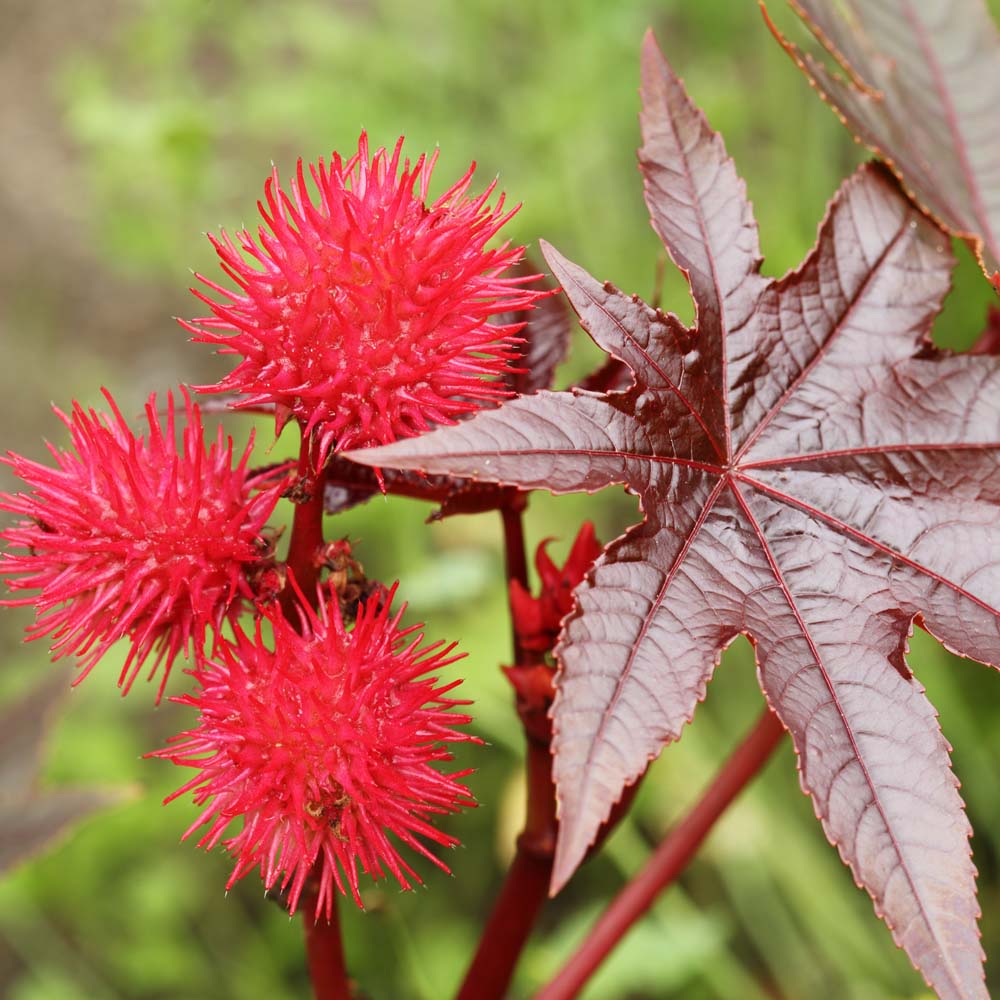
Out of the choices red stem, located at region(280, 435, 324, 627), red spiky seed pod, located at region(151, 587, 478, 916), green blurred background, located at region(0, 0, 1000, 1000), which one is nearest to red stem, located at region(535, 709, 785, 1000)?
red spiky seed pod, located at region(151, 587, 478, 916)

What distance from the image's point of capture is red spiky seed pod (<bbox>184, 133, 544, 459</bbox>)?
85 centimetres

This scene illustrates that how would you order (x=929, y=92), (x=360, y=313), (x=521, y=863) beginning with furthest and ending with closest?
1. (x=929, y=92)
2. (x=521, y=863)
3. (x=360, y=313)

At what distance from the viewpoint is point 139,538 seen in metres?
0.91

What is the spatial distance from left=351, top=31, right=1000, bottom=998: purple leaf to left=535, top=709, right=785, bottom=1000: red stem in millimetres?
268

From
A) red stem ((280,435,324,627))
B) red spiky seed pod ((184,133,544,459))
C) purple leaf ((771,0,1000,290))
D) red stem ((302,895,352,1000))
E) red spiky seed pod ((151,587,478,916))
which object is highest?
purple leaf ((771,0,1000,290))

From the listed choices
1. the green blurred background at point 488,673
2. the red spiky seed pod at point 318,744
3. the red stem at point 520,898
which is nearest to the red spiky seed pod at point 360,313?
the red spiky seed pod at point 318,744

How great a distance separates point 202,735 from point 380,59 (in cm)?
236

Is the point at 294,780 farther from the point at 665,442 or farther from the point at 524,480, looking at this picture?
the point at 665,442

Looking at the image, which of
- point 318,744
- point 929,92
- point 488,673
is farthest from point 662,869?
point 488,673

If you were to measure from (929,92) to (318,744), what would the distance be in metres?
0.97

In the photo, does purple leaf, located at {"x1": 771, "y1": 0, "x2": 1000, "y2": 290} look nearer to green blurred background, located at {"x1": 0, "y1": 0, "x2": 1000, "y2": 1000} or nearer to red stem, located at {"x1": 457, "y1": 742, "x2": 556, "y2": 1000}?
red stem, located at {"x1": 457, "y1": 742, "x2": 556, "y2": 1000}

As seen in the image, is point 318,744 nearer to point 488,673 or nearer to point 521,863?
point 521,863

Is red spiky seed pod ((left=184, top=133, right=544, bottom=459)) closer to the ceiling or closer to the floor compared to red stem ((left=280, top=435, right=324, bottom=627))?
closer to the ceiling

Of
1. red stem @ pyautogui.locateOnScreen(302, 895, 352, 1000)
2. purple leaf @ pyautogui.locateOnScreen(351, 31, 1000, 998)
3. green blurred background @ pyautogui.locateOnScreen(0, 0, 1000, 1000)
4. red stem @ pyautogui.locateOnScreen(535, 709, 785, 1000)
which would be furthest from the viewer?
green blurred background @ pyautogui.locateOnScreen(0, 0, 1000, 1000)
